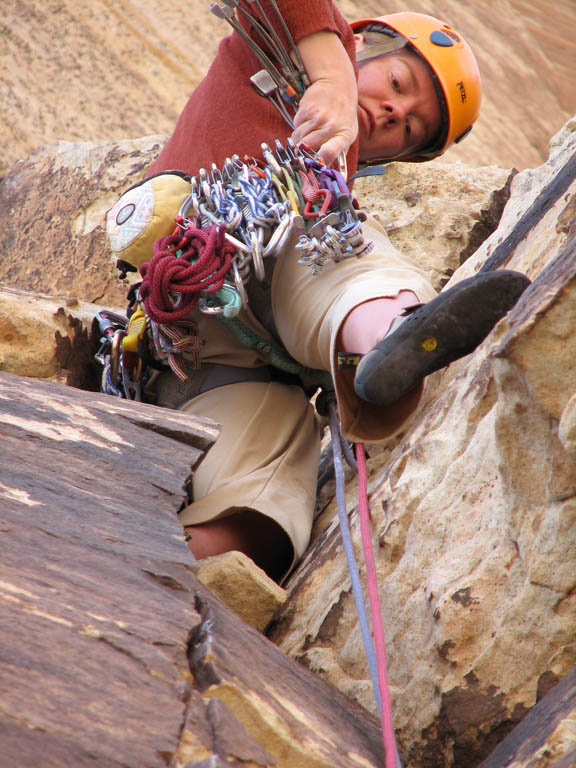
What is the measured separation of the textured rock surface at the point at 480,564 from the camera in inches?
40.3

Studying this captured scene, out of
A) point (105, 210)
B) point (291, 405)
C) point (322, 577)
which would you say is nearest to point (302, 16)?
point (291, 405)

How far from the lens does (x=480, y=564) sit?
44.9 inches

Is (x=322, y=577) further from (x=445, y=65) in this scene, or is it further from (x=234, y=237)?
(x=445, y=65)

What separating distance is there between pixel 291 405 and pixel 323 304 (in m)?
0.34

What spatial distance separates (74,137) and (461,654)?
4.37 meters

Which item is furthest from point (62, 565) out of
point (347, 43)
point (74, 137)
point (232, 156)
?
point (74, 137)

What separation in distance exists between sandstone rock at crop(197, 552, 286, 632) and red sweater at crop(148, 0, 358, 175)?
89cm

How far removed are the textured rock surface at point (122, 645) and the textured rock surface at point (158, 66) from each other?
129 inches

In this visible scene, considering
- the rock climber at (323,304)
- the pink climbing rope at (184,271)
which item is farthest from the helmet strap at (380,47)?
the pink climbing rope at (184,271)

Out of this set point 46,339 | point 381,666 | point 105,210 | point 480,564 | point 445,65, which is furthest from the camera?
point 105,210

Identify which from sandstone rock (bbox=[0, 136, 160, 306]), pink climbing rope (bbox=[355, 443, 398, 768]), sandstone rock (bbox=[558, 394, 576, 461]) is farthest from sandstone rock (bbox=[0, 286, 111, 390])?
sandstone rock (bbox=[558, 394, 576, 461])

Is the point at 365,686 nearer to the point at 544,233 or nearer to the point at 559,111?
the point at 544,233

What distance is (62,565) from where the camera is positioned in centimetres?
94

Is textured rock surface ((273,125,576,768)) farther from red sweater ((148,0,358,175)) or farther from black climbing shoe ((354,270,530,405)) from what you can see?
red sweater ((148,0,358,175))
